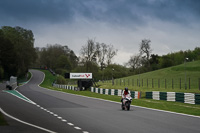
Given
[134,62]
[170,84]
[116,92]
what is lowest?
[116,92]

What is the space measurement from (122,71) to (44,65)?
201 feet

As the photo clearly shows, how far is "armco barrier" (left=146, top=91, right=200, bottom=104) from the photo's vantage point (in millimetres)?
24719

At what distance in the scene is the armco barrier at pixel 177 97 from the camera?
2472cm

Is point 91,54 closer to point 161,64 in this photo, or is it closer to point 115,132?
point 161,64

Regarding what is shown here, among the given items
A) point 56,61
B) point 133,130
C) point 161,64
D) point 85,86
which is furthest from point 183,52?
point 133,130

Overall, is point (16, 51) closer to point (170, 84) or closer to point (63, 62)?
point (63, 62)

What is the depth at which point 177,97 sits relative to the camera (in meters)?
27.6

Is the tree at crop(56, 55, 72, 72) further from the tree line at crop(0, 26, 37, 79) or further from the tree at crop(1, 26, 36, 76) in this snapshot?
the tree at crop(1, 26, 36, 76)

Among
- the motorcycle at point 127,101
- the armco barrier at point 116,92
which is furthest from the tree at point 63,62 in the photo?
the motorcycle at point 127,101

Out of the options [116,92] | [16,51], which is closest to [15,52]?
[16,51]

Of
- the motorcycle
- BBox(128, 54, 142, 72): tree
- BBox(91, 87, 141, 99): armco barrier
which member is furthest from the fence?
BBox(128, 54, 142, 72): tree

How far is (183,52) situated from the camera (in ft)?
452

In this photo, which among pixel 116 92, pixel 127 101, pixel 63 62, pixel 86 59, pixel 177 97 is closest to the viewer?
pixel 127 101

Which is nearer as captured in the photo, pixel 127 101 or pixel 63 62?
pixel 127 101
